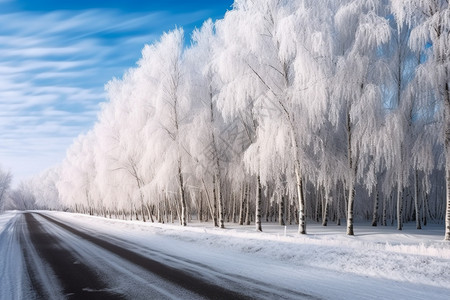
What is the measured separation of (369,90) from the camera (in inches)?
596

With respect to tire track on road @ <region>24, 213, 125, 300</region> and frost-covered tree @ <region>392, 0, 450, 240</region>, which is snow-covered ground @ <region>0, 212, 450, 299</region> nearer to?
tire track on road @ <region>24, 213, 125, 300</region>

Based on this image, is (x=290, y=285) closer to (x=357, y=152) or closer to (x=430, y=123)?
(x=357, y=152)

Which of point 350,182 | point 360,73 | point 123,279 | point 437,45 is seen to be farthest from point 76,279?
point 437,45

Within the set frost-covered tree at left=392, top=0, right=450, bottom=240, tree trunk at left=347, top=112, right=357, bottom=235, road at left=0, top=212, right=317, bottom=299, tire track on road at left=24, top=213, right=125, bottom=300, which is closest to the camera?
road at left=0, top=212, right=317, bottom=299

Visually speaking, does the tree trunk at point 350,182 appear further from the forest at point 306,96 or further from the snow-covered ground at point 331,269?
the snow-covered ground at point 331,269

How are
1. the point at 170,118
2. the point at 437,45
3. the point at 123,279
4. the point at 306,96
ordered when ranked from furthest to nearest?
the point at 170,118 → the point at 306,96 → the point at 437,45 → the point at 123,279

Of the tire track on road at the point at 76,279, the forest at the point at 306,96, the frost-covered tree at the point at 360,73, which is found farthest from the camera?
the frost-covered tree at the point at 360,73

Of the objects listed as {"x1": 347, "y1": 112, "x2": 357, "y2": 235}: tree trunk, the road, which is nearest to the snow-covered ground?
the road

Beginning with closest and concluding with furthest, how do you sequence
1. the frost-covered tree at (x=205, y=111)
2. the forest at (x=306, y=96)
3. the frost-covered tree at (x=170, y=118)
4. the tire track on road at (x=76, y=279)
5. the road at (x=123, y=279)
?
the road at (x=123, y=279)
the tire track on road at (x=76, y=279)
the forest at (x=306, y=96)
the frost-covered tree at (x=205, y=111)
the frost-covered tree at (x=170, y=118)

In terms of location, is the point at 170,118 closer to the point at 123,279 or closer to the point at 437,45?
the point at 437,45

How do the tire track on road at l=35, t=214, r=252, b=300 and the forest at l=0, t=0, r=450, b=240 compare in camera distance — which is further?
the forest at l=0, t=0, r=450, b=240

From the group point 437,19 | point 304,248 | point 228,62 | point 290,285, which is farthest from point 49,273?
point 437,19

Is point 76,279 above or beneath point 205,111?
beneath

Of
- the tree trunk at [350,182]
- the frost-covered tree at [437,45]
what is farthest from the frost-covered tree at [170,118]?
the frost-covered tree at [437,45]
